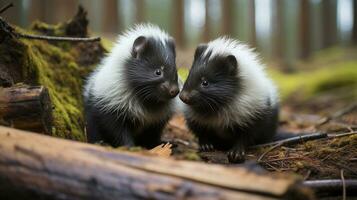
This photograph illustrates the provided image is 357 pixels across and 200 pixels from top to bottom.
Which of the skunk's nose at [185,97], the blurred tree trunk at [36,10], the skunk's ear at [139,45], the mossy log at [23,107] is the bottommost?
the skunk's nose at [185,97]

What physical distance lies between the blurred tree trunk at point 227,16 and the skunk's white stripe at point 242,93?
16.0m

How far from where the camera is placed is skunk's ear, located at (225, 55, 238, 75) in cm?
519

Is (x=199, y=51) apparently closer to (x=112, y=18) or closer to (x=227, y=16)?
(x=112, y=18)

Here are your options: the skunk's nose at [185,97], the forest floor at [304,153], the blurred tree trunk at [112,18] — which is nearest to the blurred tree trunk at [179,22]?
the blurred tree trunk at [112,18]

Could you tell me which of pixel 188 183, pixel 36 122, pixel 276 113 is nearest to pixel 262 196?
pixel 188 183

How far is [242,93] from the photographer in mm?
5348

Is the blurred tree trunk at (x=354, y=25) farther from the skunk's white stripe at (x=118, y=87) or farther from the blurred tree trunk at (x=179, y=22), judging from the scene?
the skunk's white stripe at (x=118, y=87)

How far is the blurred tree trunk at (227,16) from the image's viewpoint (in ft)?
70.7

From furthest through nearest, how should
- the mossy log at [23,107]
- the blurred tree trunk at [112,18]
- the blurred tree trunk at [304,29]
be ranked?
the blurred tree trunk at [304,29] → the blurred tree trunk at [112,18] → the mossy log at [23,107]

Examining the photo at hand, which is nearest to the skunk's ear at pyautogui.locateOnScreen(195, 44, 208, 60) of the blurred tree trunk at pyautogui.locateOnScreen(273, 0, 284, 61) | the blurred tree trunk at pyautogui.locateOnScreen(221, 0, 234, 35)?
the blurred tree trunk at pyautogui.locateOnScreen(221, 0, 234, 35)

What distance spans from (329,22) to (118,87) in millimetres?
25936

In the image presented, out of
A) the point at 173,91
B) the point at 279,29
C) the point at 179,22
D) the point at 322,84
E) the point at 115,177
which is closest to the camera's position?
the point at 115,177

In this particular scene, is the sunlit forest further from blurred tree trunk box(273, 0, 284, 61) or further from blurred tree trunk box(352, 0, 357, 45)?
blurred tree trunk box(273, 0, 284, 61)

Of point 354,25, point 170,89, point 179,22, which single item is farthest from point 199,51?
point 354,25
